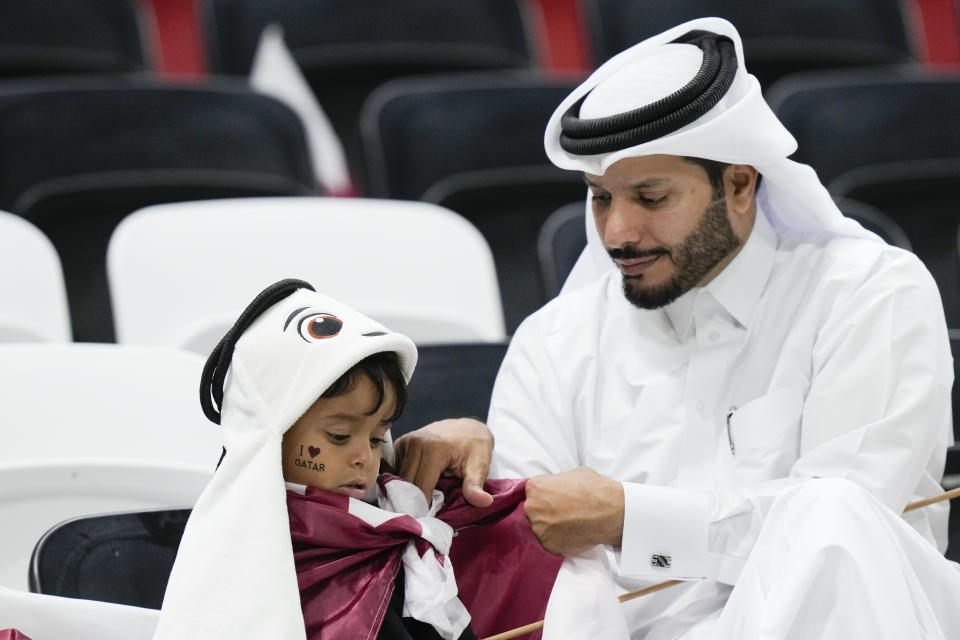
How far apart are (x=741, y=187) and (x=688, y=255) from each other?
5.4 inches

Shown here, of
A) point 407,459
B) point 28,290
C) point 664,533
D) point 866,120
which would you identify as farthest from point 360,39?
point 664,533

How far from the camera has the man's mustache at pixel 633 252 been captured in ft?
6.40

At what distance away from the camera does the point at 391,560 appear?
1621 millimetres

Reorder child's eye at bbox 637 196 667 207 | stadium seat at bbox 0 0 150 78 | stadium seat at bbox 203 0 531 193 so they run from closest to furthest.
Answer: child's eye at bbox 637 196 667 207 < stadium seat at bbox 0 0 150 78 < stadium seat at bbox 203 0 531 193

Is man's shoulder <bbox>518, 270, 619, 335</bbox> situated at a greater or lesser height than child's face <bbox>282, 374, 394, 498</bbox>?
lesser

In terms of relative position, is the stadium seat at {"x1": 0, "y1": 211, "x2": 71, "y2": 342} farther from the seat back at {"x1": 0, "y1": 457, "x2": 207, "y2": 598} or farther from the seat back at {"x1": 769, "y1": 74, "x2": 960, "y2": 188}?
the seat back at {"x1": 769, "y1": 74, "x2": 960, "y2": 188}

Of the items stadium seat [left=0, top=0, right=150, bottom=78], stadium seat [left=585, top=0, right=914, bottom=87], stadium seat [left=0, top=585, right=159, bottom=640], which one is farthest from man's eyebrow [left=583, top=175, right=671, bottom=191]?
stadium seat [left=0, top=0, right=150, bottom=78]

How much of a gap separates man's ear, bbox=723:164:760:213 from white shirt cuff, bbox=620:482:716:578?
1.48 feet

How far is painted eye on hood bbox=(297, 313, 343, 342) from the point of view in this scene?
5.17 ft

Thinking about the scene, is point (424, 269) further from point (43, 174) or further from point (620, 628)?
point (620, 628)

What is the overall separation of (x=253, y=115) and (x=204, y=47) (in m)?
0.58

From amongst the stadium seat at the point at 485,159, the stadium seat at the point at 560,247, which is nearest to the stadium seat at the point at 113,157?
the stadium seat at the point at 485,159

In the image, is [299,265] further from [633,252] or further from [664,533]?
[664,533]

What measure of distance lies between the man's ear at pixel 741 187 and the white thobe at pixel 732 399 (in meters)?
0.05
